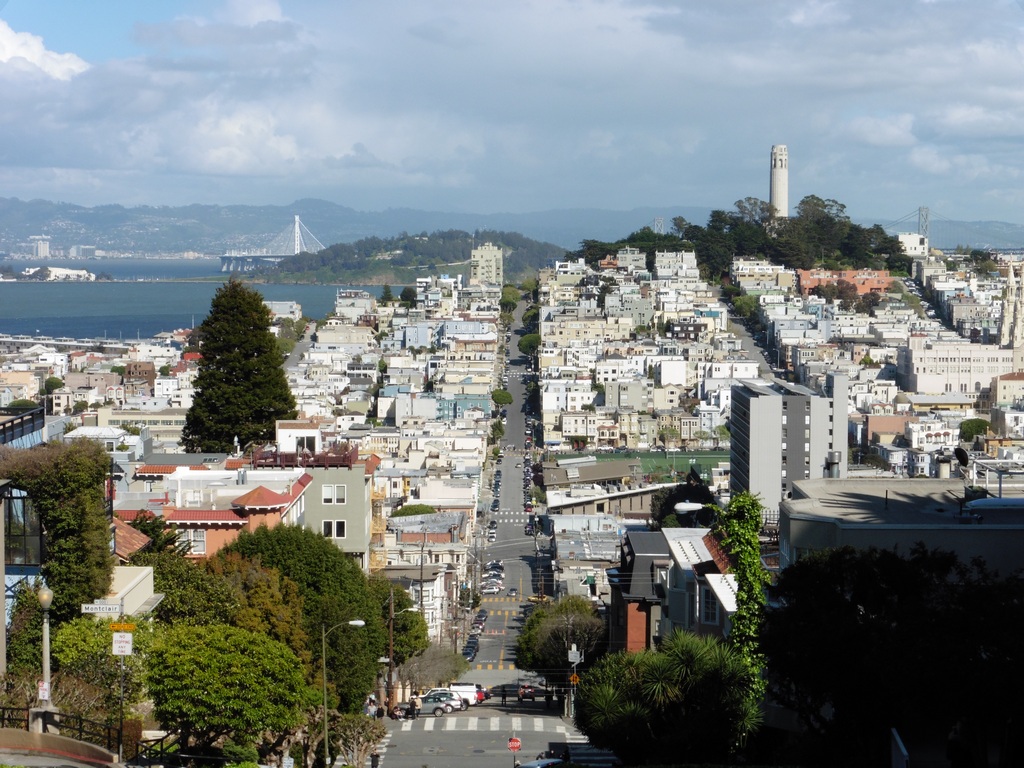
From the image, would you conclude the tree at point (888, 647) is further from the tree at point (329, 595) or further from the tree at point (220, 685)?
the tree at point (329, 595)

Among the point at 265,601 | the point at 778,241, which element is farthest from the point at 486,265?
the point at 265,601

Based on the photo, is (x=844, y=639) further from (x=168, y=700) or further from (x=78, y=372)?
(x=78, y=372)

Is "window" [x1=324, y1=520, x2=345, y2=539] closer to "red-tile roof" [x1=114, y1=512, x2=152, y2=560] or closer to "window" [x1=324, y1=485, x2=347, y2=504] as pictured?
"window" [x1=324, y1=485, x2=347, y2=504]

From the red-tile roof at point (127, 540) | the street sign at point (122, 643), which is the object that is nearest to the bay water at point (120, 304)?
the red-tile roof at point (127, 540)

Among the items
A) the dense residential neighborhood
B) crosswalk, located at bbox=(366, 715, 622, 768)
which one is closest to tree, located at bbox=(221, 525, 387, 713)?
the dense residential neighborhood

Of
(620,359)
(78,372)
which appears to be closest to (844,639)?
(620,359)
